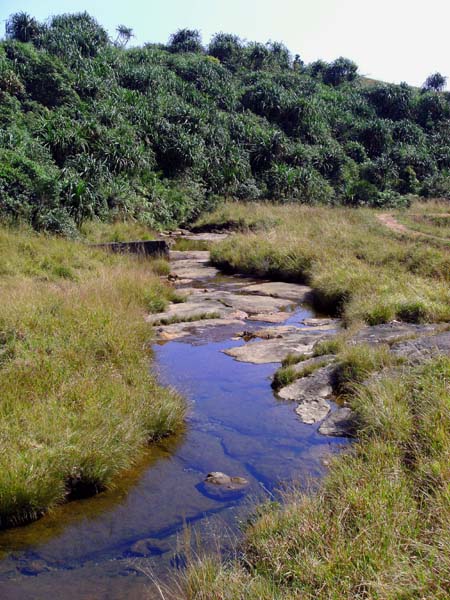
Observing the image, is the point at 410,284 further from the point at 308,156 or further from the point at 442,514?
the point at 308,156

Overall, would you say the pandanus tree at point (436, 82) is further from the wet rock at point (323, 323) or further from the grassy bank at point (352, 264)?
the wet rock at point (323, 323)

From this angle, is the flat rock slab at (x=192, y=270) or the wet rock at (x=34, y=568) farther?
the flat rock slab at (x=192, y=270)

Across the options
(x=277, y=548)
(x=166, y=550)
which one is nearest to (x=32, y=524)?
(x=166, y=550)

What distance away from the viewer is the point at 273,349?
929cm

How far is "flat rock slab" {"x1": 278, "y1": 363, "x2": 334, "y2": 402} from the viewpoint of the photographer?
7.35m

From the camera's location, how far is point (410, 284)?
11.4 metres

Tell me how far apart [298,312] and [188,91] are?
3022 centimetres

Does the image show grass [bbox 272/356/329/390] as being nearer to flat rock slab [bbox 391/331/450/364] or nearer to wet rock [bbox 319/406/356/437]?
flat rock slab [bbox 391/331/450/364]

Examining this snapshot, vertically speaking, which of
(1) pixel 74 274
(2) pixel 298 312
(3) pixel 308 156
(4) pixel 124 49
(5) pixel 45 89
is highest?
(4) pixel 124 49

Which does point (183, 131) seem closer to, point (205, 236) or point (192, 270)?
point (205, 236)

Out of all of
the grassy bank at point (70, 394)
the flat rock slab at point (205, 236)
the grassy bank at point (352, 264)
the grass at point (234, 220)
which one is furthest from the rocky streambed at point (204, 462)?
the flat rock slab at point (205, 236)

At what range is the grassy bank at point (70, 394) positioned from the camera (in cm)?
486

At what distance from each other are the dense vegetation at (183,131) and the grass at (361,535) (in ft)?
44.3

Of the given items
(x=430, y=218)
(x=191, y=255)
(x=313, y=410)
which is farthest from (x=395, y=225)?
(x=313, y=410)
